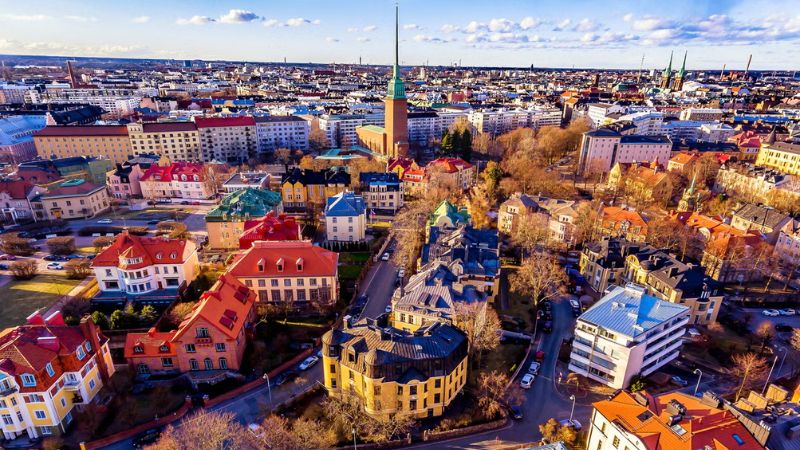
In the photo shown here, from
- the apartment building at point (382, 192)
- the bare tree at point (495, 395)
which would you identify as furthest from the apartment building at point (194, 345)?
the apartment building at point (382, 192)

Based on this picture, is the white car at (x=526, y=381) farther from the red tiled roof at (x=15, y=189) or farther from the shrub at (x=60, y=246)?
the red tiled roof at (x=15, y=189)

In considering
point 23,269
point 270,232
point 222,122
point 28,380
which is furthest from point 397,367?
point 222,122

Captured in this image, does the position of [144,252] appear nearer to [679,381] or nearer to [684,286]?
[679,381]

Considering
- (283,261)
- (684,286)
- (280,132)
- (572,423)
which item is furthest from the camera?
(280,132)

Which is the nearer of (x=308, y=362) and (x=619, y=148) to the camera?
(x=308, y=362)

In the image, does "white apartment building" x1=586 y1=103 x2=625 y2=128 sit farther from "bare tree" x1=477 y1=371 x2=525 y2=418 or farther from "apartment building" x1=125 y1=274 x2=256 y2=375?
"apartment building" x1=125 y1=274 x2=256 y2=375

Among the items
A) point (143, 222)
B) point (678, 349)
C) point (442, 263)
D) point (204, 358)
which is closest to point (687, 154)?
point (678, 349)
